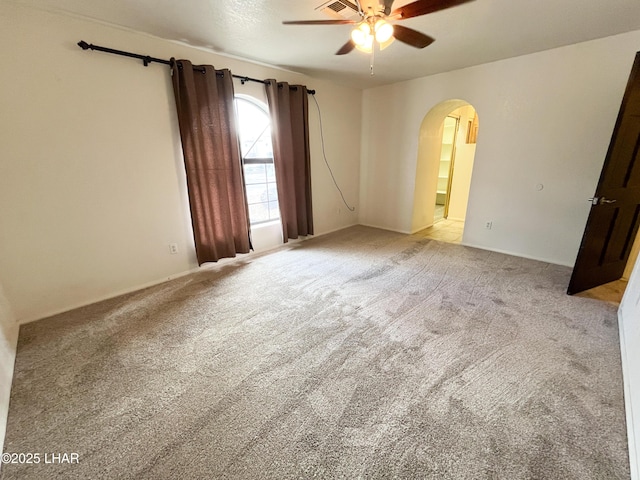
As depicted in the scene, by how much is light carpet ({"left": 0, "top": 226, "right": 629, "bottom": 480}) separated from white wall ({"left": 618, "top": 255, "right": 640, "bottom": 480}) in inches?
1.7

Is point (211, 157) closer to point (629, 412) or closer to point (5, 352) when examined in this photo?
point (5, 352)

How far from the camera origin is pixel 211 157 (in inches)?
121

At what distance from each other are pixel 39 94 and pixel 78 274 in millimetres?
1532

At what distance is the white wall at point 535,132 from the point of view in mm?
2914

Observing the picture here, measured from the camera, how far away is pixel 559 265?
3391mm

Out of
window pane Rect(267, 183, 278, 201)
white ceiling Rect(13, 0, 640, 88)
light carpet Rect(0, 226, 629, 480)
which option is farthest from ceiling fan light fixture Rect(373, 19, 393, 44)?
window pane Rect(267, 183, 278, 201)

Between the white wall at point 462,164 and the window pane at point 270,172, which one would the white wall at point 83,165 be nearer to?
the window pane at point 270,172

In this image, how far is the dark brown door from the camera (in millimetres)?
2256

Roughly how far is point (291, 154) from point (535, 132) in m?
3.12

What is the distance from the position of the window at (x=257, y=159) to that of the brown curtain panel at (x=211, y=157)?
13.2 inches

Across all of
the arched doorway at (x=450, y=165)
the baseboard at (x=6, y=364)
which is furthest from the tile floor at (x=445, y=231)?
the baseboard at (x=6, y=364)

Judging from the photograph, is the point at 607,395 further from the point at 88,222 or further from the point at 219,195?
the point at 88,222

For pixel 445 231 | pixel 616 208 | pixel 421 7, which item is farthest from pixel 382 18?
pixel 445 231

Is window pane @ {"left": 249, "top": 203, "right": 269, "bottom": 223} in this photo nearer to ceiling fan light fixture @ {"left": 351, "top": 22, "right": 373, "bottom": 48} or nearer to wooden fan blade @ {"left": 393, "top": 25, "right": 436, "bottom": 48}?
ceiling fan light fixture @ {"left": 351, "top": 22, "right": 373, "bottom": 48}
